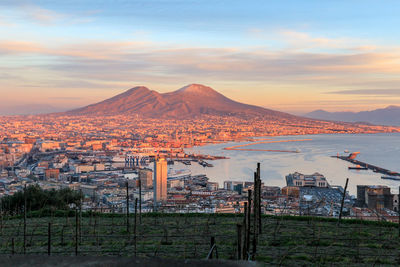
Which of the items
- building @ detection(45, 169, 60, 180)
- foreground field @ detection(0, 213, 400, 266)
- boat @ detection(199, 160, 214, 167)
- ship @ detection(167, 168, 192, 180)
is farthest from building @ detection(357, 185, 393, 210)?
boat @ detection(199, 160, 214, 167)

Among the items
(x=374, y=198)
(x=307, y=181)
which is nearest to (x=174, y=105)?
(x=307, y=181)

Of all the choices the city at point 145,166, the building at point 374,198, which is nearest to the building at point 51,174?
the city at point 145,166

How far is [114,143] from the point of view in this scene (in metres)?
41.0

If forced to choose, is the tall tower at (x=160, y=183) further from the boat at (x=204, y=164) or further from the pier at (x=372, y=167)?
the pier at (x=372, y=167)

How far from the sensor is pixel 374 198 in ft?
33.6

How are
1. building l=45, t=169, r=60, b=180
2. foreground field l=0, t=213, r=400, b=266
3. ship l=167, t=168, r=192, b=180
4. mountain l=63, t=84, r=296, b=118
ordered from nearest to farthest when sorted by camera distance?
foreground field l=0, t=213, r=400, b=266 < building l=45, t=169, r=60, b=180 < ship l=167, t=168, r=192, b=180 < mountain l=63, t=84, r=296, b=118

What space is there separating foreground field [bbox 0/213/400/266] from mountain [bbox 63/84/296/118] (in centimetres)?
6260

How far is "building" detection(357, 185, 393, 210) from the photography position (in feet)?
31.4

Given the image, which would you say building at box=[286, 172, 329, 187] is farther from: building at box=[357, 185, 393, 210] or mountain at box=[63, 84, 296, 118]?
mountain at box=[63, 84, 296, 118]

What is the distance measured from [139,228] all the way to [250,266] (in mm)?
3285

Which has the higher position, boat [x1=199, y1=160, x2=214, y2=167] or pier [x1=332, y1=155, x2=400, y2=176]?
pier [x1=332, y1=155, x2=400, y2=176]

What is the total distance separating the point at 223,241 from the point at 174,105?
238 ft

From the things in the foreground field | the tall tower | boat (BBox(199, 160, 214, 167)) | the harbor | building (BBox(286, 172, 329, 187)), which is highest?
the foreground field

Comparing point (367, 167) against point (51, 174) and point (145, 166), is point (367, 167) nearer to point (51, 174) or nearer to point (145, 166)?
point (145, 166)
